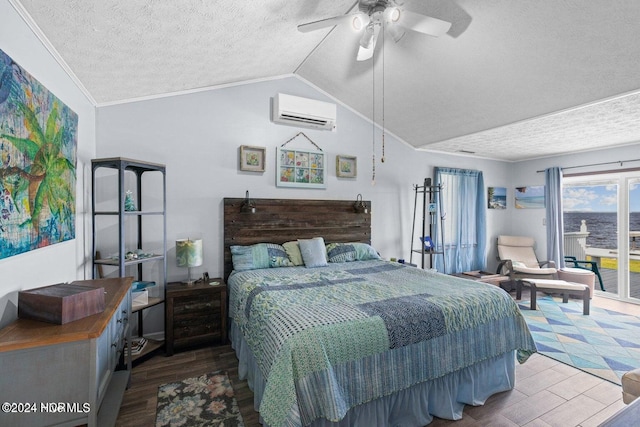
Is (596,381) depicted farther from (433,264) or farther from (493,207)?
(493,207)

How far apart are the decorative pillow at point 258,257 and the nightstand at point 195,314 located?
0.30m

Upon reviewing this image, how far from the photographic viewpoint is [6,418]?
1.18 metres

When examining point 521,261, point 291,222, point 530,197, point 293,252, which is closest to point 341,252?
point 293,252

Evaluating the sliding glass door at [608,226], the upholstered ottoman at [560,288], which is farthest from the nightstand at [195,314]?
the sliding glass door at [608,226]

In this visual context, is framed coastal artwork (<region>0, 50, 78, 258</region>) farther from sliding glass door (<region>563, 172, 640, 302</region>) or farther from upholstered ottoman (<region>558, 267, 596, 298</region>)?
sliding glass door (<region>563, 172, 640, 302</region>)

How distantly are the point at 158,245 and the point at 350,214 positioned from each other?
2.39 m

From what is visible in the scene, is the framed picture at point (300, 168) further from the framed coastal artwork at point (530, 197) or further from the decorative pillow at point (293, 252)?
the framed coastal artwork at point (530, 197)

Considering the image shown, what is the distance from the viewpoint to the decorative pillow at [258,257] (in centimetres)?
326

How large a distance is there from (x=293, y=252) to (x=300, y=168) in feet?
3.65

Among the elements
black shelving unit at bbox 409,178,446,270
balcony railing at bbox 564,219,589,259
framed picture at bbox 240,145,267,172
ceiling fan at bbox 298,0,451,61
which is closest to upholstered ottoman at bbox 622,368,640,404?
ceiling fan at bbox 298,0,451,61

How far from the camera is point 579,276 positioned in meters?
4.57

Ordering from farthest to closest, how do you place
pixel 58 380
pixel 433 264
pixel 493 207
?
pixel 493 207 → pixel 433 264 → pixel 58 380

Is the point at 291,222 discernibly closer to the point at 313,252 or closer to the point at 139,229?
the point at 313,252

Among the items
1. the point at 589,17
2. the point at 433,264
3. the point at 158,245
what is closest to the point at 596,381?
the point at 433,264
